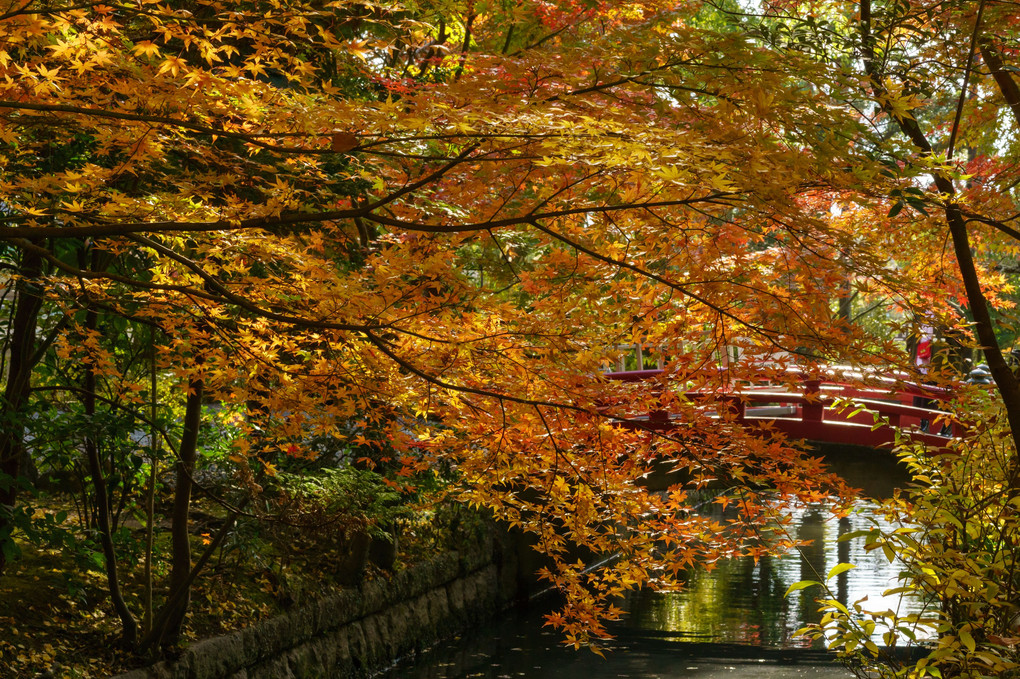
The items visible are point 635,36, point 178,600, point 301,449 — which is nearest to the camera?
point 635,36

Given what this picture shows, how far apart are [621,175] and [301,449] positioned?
4.42 metres

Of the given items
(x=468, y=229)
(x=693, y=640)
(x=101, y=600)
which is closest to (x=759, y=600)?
(x=693, y=640)

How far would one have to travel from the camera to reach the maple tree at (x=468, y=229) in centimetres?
345

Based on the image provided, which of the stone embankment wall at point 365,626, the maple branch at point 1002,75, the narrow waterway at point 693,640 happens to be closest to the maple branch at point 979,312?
the maple branch at point 1002,75

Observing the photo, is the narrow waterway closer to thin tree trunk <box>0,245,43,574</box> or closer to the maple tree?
the maple tree

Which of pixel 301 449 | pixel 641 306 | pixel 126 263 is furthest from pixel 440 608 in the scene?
pixel 641 306

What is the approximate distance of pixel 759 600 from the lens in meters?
11.0

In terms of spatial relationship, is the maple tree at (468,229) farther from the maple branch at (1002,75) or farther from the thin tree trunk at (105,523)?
the maple branch at (1002,75)

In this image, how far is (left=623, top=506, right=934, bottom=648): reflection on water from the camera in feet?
31.7

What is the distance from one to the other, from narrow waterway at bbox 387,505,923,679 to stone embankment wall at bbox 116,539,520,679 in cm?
27

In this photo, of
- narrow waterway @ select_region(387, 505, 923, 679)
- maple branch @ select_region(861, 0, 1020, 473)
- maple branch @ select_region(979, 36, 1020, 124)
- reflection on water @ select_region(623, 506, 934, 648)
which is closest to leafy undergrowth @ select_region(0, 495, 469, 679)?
narrow waterway @ select_region(387, 505, 923, 679)

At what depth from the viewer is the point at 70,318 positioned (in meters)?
5.50

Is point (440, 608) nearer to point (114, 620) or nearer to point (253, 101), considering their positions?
point (114, 620)

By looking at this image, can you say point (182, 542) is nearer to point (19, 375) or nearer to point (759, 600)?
point (19, 375)
